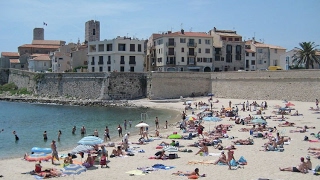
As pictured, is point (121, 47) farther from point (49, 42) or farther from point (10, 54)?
point (49, 42)

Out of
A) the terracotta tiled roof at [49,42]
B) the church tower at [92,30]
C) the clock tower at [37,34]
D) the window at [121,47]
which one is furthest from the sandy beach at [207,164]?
the clock tower at [37,34]

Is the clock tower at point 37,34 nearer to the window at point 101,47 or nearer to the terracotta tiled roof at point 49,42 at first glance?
the terracotta tiled roof at point 49,42

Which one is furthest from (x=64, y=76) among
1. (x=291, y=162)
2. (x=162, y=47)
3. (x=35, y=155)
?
(x=291, y=162)

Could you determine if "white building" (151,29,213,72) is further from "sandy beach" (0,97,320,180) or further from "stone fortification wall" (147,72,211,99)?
"sandy beach" (0,97,320,180)

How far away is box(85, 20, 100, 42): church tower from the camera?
99.8 m

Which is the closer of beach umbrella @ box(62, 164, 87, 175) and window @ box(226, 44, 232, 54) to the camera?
beach umbrella @ box(62, 164, 87, 175)

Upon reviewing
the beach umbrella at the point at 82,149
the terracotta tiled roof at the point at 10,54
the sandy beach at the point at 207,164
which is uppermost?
the terracotta tiled roof at the point at 10,54

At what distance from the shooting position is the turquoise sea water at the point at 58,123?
28.2 meters

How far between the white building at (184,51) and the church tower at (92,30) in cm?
3473

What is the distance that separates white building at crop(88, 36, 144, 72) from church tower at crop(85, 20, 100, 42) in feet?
103

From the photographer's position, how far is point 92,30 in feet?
329

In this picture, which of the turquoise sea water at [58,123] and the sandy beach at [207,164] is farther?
the turquoise sea water at [58,123]

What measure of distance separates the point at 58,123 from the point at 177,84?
22.2m

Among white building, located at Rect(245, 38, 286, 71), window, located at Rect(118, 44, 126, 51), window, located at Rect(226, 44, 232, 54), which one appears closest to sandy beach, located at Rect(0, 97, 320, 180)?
window, located at Rect(118, 44, 126, 51)
